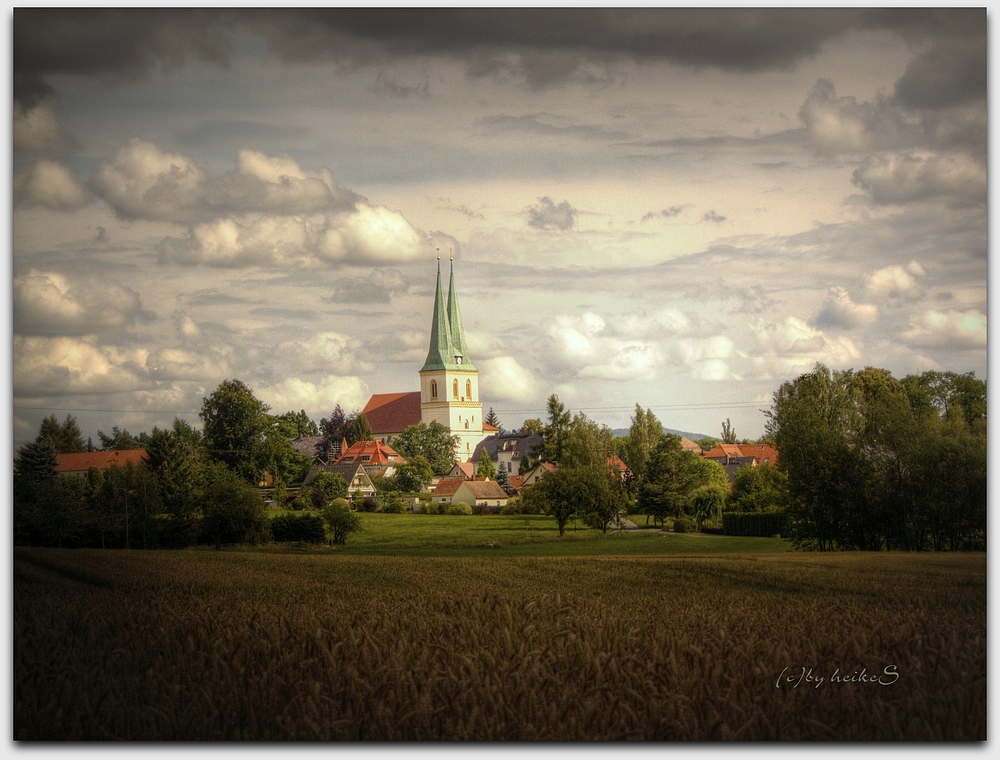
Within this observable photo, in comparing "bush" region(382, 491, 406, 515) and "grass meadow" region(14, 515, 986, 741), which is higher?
"bush" region(382, 491, 406, 515)

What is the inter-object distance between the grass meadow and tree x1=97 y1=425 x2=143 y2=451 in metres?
0.70

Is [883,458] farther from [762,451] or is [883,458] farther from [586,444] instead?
[586,444]

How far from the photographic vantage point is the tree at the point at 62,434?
5547 mm

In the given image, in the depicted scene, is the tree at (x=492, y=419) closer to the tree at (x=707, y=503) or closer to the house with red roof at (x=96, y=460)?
the tree at (x=707, y=503)

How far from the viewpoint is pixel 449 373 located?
6430mm

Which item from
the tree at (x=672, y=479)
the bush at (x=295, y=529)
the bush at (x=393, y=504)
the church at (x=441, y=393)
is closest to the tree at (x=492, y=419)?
the church at (x=441, y=393)

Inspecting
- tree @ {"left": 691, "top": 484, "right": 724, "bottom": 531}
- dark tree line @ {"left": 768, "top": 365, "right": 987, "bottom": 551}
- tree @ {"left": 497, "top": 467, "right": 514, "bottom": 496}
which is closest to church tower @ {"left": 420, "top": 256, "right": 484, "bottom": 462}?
tree @ {"left": 497, "top": 467, "right": 514, "bottom": 496}

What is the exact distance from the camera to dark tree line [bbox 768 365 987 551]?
5.59 m

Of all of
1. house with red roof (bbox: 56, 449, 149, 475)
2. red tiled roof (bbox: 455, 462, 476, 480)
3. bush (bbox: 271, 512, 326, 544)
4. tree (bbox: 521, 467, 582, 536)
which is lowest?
bush (bbox: 271, 512, 326, 544)

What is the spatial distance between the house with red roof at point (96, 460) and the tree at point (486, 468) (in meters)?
2.24

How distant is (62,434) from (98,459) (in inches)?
12.7

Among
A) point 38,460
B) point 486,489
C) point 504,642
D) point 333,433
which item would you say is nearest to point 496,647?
point 504,642

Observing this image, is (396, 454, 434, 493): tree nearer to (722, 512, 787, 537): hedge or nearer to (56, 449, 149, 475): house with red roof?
(56, 449, 149, 475): house with red roof

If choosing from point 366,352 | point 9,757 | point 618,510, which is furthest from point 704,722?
point 9,757
